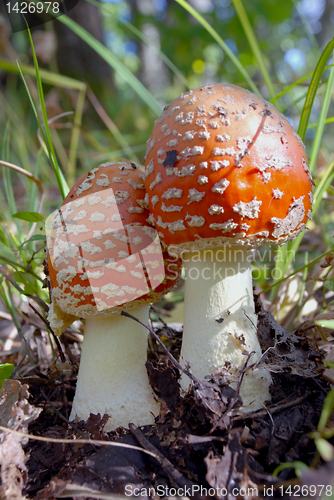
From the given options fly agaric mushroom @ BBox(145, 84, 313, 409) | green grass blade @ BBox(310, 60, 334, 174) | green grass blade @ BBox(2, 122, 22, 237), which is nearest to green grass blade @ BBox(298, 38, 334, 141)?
green grass blade @ BBox(310, 60, 334, 174)

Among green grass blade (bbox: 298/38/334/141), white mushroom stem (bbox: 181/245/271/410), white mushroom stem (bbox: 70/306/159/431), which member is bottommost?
white mushroom stem (bbox: 70/306/159/431)

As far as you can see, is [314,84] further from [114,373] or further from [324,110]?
[114,373]

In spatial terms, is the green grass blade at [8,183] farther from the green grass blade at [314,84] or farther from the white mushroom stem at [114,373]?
the green grass blade at [314,84]

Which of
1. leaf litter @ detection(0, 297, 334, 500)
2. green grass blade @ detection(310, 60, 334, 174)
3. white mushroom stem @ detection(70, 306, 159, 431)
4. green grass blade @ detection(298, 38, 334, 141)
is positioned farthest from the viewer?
green grass blade @ detection(310, 60, 334, 174)

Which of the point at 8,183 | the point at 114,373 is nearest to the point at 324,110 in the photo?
the point at 114,373

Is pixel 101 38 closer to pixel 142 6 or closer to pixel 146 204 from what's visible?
pixel 142 6

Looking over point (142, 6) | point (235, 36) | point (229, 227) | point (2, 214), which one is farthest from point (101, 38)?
point (229, 227)

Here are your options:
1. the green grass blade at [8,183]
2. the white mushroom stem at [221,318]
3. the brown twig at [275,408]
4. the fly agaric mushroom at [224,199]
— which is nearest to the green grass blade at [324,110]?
the fly agaric mushroom at [224,199]

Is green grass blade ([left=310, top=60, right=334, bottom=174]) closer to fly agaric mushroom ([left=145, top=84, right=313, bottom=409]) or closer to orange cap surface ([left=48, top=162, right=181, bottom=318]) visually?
fly agaric mushroom ([left=145, top=84, right=313, bottom=409])
